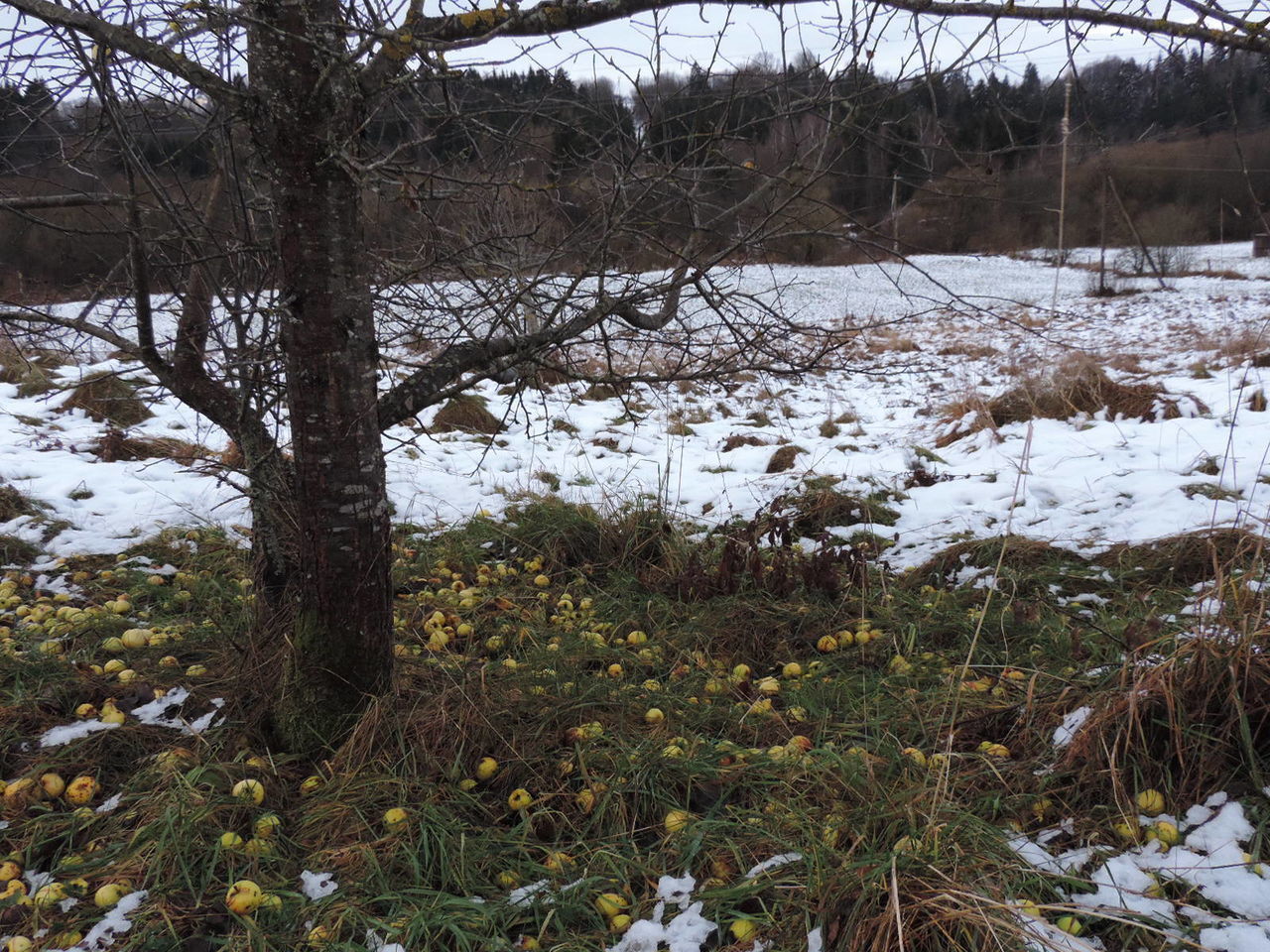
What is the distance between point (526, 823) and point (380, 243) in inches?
95.8

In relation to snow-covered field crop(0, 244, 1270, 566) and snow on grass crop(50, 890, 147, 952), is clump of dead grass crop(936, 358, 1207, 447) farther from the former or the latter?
snow on grass crop(50, 890, 147, 952)

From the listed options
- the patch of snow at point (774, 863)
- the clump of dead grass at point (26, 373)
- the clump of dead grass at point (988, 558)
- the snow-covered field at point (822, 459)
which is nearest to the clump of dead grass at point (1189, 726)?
the snow-covered field at point (822, 459)

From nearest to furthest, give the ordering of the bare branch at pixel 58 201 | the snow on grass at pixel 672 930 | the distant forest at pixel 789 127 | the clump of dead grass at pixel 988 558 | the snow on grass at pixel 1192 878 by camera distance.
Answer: the snow on grass at pixel 1192 878 < the snow on grass at pixel 672 930 < the distant forest at pixel 789 127 < the bare branch at pixel 58 201 < the clump of dead grass at pixel 988 558

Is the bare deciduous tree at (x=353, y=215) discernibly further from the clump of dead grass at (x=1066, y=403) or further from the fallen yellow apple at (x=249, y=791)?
the clump of dead grass at (x=1066, y=403)

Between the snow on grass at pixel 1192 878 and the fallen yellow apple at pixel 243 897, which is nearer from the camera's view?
the snow on grass at pixel 1192 878

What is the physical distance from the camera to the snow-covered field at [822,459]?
13.5 feet

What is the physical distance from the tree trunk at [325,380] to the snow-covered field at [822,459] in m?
0.49

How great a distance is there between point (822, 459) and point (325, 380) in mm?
4419

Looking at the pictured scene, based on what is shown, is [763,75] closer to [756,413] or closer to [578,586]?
[578,586]

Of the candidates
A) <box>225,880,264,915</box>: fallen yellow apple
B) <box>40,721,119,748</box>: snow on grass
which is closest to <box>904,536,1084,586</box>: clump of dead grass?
<box>225,880,264,915</box>: fallen yellow apple

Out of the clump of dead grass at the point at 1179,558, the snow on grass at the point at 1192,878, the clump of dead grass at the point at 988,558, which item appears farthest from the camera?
the clump of dead grass at the point at 988,558

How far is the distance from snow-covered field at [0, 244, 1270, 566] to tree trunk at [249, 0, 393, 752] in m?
0.49

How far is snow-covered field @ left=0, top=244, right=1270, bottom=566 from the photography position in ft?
13.5

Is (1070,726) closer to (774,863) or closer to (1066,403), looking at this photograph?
(774,863)
